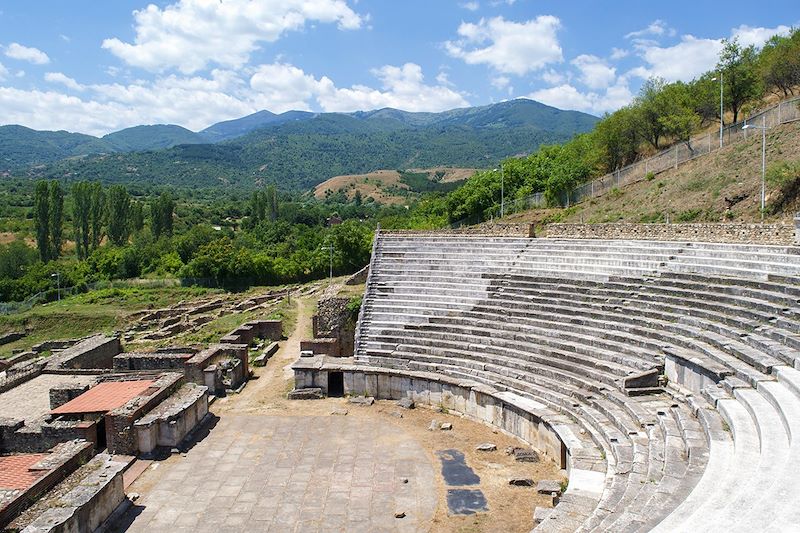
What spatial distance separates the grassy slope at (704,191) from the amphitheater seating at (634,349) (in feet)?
24.1

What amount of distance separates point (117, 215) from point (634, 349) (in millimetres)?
64992

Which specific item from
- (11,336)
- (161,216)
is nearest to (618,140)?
(11,336)

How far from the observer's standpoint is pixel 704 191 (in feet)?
90.2

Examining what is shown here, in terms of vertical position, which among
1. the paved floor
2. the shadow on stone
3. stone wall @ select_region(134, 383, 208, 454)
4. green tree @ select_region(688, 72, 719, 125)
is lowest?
the shadow on stone

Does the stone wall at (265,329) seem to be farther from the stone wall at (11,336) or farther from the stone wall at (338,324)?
the stone wall at (11,336)

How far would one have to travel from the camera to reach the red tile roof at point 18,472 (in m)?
11.2

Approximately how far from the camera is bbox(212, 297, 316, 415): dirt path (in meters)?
18.3

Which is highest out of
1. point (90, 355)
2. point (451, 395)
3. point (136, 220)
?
point (136, 220)

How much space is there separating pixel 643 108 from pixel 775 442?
32.6 metres

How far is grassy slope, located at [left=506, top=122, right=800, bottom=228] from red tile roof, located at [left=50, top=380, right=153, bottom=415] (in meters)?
22.0

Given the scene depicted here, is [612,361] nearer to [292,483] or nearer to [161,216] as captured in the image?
[292,483]

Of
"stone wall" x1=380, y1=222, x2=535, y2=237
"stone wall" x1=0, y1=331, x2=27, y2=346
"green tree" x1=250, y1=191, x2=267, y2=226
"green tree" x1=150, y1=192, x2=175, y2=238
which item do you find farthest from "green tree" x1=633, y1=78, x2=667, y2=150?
"green tree" x1=250, y1=191, x2=267, y2=226

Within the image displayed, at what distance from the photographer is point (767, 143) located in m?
27.8

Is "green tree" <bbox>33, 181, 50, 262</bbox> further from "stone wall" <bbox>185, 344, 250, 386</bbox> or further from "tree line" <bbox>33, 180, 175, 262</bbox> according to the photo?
"stone wall" <bbox>185, 344, 250, 386</bbox>
